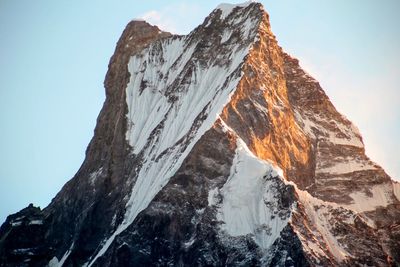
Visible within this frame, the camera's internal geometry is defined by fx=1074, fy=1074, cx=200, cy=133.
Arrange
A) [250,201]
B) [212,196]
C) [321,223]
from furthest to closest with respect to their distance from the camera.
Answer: [250,201]
[212,196]
[321,223]

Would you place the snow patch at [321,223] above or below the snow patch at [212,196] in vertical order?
below

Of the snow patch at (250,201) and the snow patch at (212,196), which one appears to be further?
the snow patch at (212,196)

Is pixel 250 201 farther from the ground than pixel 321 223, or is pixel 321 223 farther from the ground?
pixel 250 201

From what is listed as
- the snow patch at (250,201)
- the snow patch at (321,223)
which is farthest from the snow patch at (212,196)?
the snow patch at (321,223)

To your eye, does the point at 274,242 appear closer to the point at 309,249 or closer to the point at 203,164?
the point at 309,249

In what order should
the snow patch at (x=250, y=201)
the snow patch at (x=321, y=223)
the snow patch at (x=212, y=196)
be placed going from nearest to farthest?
the snow patch at (x=321, y=223)
the snow patch at (x=250, y=201)
the snow patch at (x=212, y=196)

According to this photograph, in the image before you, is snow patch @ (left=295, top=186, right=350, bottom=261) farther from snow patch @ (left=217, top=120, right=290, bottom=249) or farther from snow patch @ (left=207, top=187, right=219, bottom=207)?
snow patch @ (left=207, top=187, right=219, bottom=207)

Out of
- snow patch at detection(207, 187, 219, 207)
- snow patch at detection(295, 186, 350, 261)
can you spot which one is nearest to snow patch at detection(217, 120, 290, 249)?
snow patch at detection(207, 187, 219, 207)

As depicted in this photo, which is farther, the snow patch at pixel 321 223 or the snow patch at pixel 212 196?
the snow patch at pixel 212 196

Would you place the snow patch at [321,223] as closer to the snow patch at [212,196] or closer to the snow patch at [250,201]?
the snow patch at [250,201]

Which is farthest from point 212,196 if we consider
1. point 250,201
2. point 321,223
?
point 321,223

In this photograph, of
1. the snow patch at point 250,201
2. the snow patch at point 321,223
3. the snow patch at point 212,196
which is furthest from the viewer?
the snow patch at point 212,196

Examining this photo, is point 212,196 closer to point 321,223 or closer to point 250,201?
point 250,201

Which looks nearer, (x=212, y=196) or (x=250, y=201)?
(x=212, y=196)
